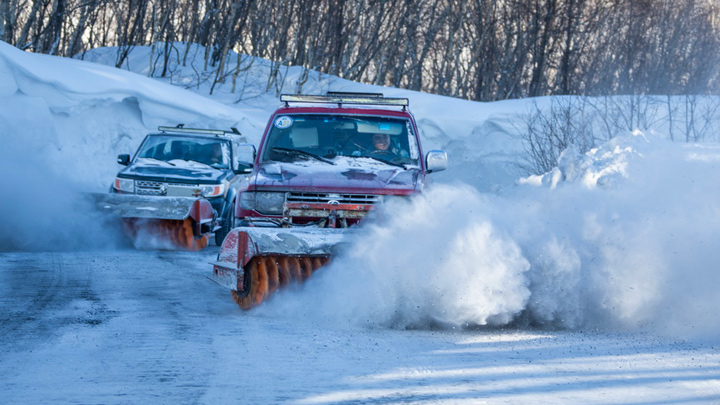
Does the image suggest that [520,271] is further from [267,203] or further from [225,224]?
[225,224]

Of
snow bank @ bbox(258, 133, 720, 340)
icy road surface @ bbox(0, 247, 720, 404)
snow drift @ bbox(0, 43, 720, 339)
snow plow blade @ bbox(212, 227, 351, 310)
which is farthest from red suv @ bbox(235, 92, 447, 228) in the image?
icy road surface @ bbox(0, 247, 720, 404)

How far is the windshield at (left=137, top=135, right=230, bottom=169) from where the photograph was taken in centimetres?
1490

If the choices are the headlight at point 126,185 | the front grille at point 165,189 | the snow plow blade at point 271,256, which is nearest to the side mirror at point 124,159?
the headlight at point 126,185

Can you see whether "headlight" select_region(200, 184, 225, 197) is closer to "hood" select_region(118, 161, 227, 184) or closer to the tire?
"hood" select_region(118, 161, 227, 184)

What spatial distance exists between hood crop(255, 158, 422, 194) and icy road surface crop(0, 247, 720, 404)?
1.28m

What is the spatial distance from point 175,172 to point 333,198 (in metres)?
6.23

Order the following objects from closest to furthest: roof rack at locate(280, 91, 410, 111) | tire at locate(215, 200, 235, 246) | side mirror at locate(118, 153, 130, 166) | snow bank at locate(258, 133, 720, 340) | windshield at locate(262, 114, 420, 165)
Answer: snow bank at locate(258, 133, 720, 340) < windshield at locate(262, 114, 420, 165) < roof rack at locate(280, 91, 410, 111) < tire at locate(215, 200, 235, 246) < side mirror at locate(118, 153, 130, 166)

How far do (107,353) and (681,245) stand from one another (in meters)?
4.49

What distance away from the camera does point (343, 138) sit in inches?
376

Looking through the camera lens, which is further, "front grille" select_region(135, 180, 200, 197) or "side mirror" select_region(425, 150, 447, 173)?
"front grille" select_region(135, 180, 200, 197)

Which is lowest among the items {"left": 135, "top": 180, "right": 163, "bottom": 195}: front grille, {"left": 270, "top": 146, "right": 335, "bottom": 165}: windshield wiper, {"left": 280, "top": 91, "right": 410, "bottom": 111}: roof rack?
{"left": 135, "top": 180, "right": 163, "bottom": 195}: front grille

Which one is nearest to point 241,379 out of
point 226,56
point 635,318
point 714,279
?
point 635,318

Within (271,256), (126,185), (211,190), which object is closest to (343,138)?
(271,256)

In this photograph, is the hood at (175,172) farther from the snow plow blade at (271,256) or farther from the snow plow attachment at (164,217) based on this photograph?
the snow plow blade at (271,256)
